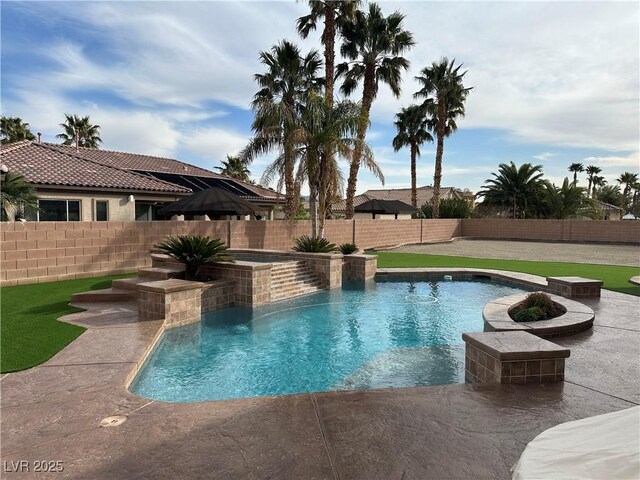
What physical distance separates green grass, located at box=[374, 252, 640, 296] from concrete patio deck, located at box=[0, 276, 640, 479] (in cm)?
897

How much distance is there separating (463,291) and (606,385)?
7965mm

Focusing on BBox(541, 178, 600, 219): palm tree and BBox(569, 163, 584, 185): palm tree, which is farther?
BBox(569, 163, 584, 185): palm tree

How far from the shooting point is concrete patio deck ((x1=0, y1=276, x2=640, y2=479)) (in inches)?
116

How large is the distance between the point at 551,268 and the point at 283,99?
16117mm

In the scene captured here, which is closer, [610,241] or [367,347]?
[367,347]

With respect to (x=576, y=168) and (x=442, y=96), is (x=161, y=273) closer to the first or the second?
(x=442, y=96)

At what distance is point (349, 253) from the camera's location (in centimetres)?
1540

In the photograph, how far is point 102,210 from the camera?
1698cm

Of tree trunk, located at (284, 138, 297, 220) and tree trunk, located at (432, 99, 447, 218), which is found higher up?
tree trunk, located at (432, 99, 447, 218)

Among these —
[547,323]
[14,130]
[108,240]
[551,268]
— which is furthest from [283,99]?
Answer: [14,130]

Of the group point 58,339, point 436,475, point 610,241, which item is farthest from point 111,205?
point 610,241

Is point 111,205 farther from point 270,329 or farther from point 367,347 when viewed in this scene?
point 367,347

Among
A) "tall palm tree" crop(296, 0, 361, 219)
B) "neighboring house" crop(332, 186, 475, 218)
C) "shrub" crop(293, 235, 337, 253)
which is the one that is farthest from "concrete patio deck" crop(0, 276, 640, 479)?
"neighboring house" crop(332, 186, 475, 218)

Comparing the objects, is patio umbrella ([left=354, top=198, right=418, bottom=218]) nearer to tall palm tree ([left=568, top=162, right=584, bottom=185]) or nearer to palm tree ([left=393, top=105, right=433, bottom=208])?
palm tree ([left=393, top=105, right=433, bottom=208])
